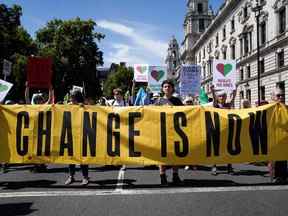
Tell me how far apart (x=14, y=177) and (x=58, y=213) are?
4011mm

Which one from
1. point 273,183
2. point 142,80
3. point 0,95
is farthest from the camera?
point 142,80

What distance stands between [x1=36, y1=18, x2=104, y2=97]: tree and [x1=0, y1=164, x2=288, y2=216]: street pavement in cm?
4574

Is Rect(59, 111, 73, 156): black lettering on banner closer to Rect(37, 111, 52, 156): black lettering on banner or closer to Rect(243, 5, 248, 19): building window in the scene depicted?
Rect(37, 111, 52, 156): black lettering on banner

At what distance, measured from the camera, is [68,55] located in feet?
187

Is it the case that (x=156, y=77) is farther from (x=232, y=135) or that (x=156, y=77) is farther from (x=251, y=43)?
(x=251, y=43)

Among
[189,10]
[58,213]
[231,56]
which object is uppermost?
[189,10]

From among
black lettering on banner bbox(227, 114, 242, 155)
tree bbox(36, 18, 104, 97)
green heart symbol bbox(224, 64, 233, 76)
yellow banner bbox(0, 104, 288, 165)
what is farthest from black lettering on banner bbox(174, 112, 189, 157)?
tree bbox(36, 18, 104, 97)

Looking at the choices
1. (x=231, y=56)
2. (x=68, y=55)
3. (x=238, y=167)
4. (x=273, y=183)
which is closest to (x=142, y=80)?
(x=238, y=167)

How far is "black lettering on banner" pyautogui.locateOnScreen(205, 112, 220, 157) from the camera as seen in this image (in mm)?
8555

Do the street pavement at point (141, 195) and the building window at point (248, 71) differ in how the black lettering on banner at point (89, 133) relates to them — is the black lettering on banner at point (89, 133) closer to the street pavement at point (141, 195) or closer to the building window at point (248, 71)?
the street pavement at point (141, 195)

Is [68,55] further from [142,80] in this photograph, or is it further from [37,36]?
[142,80]

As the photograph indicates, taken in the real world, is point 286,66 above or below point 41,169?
above

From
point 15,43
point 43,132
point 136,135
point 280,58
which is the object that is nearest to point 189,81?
point 136,135

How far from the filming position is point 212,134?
8.61 m
